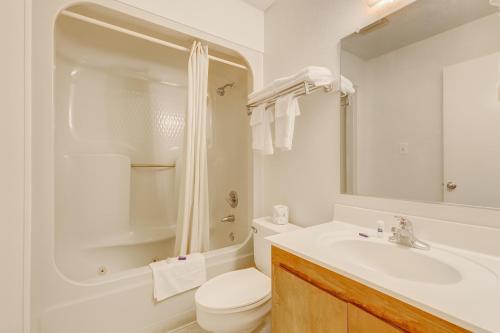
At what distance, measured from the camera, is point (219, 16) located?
164 cm

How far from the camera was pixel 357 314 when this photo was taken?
2.16ft

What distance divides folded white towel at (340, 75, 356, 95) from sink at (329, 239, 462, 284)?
2.65 ft

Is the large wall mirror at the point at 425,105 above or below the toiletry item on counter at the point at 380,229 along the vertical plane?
above

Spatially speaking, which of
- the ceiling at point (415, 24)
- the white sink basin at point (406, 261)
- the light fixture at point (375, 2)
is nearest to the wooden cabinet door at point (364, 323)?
the white sink basin at point (406, 261)

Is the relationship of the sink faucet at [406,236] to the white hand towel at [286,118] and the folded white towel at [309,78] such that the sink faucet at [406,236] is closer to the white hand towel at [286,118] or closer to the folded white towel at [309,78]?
the white hand towel at [286,118]

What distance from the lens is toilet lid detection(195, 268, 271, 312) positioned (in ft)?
3.57

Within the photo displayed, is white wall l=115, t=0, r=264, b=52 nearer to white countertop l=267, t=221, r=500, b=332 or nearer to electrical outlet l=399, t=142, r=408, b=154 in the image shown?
electrical outlet l=399, t=142, r=408, b=154

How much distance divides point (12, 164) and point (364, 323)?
1525 millimetres

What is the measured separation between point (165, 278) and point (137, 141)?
53.1 inches

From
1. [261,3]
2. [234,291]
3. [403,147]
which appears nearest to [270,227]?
[234,291]

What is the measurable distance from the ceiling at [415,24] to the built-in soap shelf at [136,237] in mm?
2108

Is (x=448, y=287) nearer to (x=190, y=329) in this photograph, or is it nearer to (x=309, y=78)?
(x=309, y=78)

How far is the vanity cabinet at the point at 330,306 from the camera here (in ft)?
1.83

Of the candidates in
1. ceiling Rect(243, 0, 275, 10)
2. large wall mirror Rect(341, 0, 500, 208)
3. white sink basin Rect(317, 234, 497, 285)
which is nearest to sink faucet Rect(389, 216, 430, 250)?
white sink basin Rect(317, 234, 497, 285)
